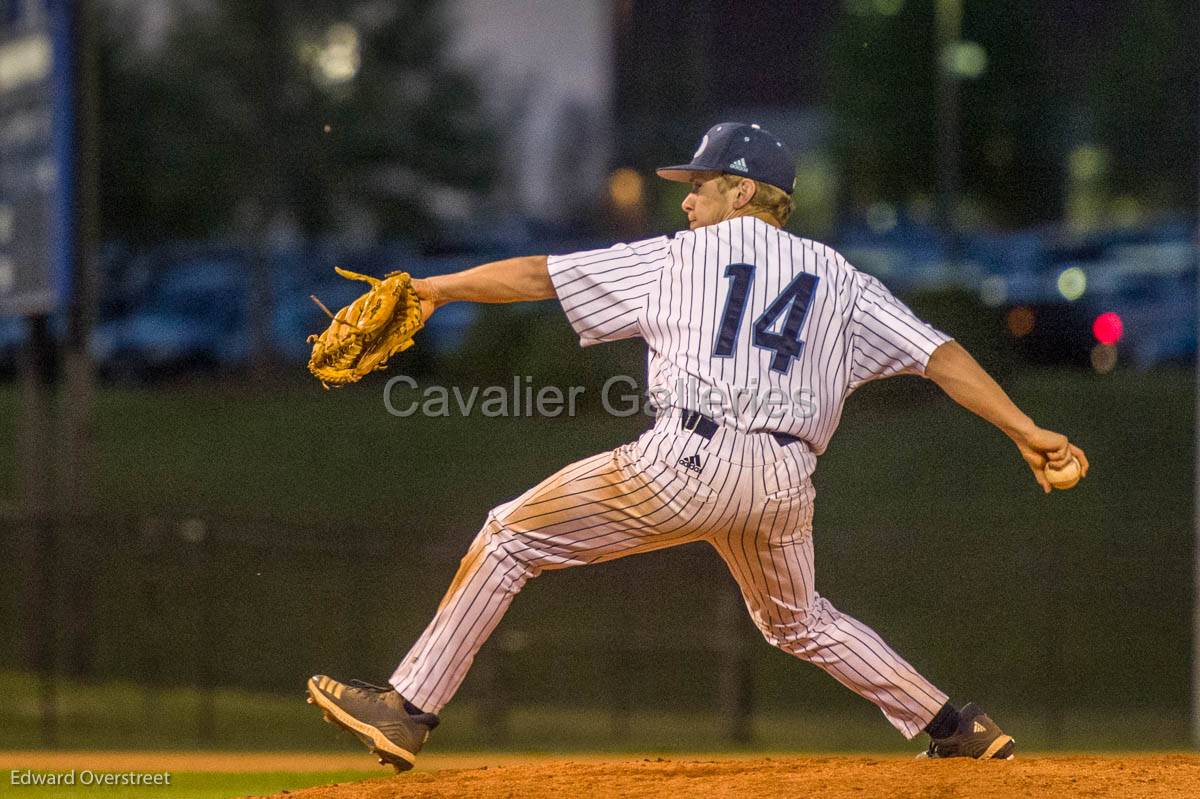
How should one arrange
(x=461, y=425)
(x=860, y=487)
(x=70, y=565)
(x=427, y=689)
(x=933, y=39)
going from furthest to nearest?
(x=461, y=425)
(x=933, y=39)
(x=860, y=487)
(x=70, y=565)
(x=427, y=689)

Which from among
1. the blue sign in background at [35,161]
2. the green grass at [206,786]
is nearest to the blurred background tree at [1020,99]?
the blue sign in background at [35,161]

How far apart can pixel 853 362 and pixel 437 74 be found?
11.6 m

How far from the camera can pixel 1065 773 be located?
10.8 feet

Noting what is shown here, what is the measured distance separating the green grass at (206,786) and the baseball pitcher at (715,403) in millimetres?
1608

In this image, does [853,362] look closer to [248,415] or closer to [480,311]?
[480,311]

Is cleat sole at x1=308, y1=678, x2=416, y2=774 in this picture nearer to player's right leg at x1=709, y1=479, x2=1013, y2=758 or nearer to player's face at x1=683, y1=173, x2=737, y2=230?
player's right leg at x1=709, y1=479, x2=1013, y2=758

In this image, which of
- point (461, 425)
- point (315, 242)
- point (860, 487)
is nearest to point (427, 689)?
point (860, 487)

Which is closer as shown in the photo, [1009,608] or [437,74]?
[1009,608]

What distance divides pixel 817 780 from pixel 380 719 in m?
1.01

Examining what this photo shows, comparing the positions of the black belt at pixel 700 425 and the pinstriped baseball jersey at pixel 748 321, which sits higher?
the pinstriped baseball jersey at pixel 748 321

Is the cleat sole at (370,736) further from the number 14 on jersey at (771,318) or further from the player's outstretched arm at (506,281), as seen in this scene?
the number 14 on jersey at (771,318)

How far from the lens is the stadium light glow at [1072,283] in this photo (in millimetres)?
12023

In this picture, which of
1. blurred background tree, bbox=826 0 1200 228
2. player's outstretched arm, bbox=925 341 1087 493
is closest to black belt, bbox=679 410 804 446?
player's outstretched arm, bbox=925 341 1087 493

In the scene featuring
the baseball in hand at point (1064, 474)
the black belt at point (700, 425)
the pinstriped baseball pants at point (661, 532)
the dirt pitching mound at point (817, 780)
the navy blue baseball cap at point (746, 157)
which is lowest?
the dirt pitching mound at point (817, 780)
